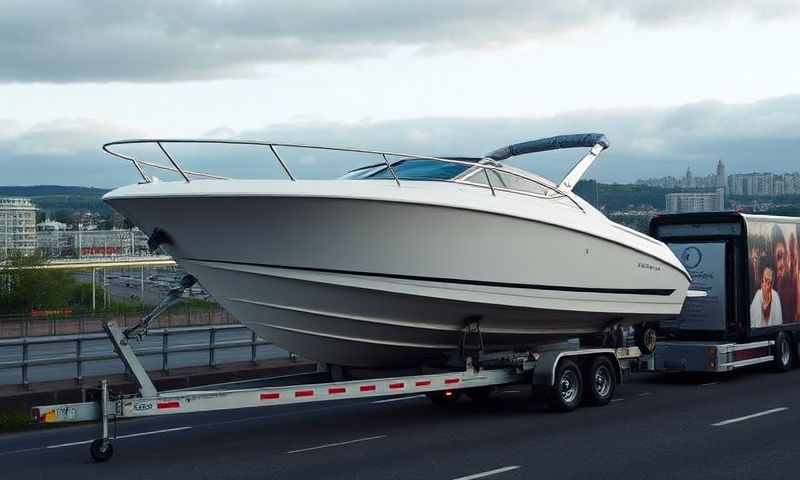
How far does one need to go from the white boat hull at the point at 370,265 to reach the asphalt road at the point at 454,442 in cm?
120

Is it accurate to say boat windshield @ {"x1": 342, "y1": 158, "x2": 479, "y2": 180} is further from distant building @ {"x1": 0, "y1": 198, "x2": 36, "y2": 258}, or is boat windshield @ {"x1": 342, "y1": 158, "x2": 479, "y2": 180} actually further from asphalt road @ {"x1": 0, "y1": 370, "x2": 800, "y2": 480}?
distant building @ {"x1": 0, "y1": 198, "x2": 36, "y2": 258}

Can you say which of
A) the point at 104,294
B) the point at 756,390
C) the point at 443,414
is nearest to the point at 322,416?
the point at 443,414

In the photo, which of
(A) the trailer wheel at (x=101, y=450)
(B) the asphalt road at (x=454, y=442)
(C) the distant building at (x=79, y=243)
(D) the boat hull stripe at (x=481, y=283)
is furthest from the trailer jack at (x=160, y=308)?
(C) the distant building at (x=79, y=243)

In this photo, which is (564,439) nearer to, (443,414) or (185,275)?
(443,414)

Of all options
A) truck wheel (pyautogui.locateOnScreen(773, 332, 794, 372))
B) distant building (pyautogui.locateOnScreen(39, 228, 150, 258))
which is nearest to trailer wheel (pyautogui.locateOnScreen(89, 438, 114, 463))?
truck wheel (pyautogui.locateOnScreen(773, 332, 794, 372))

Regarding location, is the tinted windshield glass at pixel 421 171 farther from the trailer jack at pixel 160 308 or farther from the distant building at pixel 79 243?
the distant building at pixel 79 243

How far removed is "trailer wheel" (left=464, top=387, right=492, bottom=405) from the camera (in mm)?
14148

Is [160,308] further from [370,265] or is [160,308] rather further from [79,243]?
[79,243]

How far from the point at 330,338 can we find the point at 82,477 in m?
3.19

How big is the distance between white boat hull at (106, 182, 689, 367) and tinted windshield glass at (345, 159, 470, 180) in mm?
768

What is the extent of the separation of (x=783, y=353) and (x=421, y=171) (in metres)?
9.33

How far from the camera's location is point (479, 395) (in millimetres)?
14398

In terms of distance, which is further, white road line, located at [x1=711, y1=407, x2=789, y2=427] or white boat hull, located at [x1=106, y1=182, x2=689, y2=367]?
white road line, located at [x1=711, y1=407, x2=789, y2=427]

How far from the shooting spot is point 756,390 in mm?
15477
